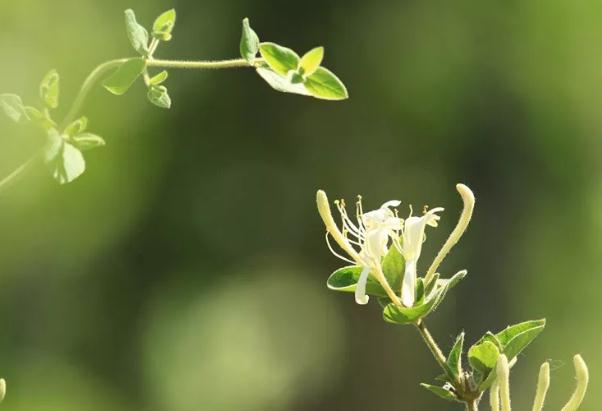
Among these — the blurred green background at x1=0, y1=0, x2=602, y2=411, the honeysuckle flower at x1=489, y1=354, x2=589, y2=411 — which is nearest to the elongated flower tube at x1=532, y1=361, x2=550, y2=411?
the honeysuckle flower at x1=489, y1=354, x2=589, y2=411

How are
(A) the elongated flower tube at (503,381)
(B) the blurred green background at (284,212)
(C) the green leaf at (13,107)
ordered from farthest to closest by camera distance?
(B) the blurred green background at (284,212) < (C) the green leaf at (13,107) < (A) the elongated flower tube at (503,381)

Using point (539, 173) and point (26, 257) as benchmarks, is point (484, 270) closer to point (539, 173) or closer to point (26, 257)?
point (539, 173)

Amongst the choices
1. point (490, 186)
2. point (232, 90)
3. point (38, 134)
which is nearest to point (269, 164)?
point (232, 90)

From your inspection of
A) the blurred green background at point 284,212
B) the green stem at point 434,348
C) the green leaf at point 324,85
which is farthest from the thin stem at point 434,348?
the blurred green background at point 284,212

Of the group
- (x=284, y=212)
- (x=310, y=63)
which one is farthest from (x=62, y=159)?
(x=284, y=212)

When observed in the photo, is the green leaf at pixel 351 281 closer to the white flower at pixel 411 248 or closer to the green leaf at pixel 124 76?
the white flower at pixel 411 248

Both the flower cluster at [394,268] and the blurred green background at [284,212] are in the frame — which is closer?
→ the flower cluster at [394,268]

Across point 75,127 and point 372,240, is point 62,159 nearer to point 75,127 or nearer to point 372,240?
point 75,127
